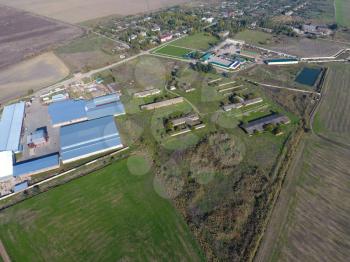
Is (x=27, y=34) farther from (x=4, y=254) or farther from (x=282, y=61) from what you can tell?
(x=4, y=254)

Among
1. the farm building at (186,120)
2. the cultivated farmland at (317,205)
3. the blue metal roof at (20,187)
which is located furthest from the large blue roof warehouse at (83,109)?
the cultivated farmland at (317,205)

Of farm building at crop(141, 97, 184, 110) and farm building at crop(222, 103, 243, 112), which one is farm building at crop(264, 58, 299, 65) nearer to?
farm building at crop(222, 103, 243, 112)

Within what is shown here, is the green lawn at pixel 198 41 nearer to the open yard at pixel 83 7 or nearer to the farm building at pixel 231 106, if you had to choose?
the farm building at pixel 231 106

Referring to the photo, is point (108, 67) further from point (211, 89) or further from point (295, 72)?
point (295, 72)

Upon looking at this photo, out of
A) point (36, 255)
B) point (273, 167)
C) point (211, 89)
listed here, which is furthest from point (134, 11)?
point (36, 255)

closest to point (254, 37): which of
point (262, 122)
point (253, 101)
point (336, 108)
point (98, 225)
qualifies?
point (253, 101)

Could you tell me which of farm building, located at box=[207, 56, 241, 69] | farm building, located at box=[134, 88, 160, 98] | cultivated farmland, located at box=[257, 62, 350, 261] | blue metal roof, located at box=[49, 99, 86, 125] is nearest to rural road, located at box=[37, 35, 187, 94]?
blue metal roof, located at box=[49, 99, 86, 125]
